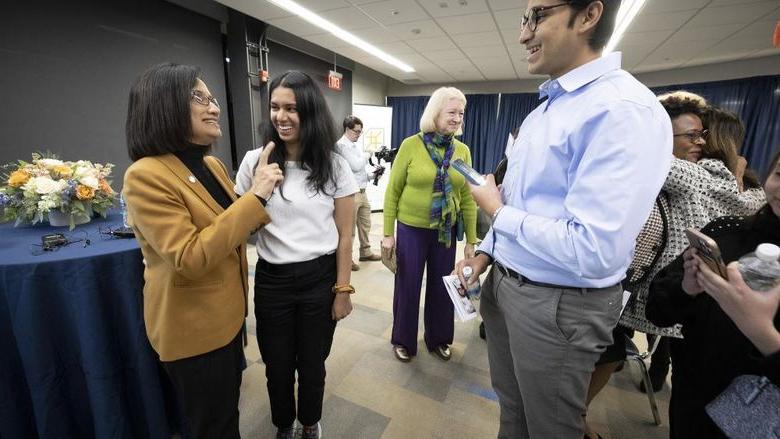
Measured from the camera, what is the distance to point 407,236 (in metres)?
1.94

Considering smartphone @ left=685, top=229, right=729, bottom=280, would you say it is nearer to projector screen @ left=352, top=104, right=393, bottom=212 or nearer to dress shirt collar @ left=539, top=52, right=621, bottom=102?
dress shirt collar @ left=539, top=52, right=621, bottom=102

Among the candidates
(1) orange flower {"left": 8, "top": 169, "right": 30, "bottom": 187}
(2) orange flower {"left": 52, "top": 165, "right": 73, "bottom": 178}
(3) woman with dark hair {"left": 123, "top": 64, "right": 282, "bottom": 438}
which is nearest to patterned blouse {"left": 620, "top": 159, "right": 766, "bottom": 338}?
(3) woman with dark hair {"left": 123, "top": 64, "right": 282, "bottom": 438}

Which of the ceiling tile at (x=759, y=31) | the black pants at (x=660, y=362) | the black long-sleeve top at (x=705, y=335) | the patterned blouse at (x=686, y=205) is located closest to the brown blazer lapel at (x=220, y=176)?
the black long-sleeve top at (x=705, y=335)

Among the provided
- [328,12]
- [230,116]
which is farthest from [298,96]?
[230,116]

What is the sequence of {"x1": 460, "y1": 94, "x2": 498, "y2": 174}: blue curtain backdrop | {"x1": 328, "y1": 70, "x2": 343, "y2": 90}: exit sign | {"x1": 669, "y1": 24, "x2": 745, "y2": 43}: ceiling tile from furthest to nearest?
{"x1": 460, "y1": 94, "x2": 498, "y2": 174}: blue curtain backdrop, {"x1": 328, "y1": 70, "x2": 343, "y2": 90}: exit sign, {"x1": 669, "y1": 24, "x2": 745, "y2": 43}: ceiling tile

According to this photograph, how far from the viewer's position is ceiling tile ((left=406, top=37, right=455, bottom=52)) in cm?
434

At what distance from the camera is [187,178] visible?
958 mm

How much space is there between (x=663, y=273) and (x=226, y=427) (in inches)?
60.6

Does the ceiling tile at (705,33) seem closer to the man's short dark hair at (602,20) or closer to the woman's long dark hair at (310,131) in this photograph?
the man's short dark hair at (602,20)

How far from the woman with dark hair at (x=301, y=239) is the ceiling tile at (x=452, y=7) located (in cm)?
270

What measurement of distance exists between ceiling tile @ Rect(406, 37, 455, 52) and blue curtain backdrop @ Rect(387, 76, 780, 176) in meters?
2.23

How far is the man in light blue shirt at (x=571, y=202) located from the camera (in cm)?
66

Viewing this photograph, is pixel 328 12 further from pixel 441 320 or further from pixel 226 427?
pixel 226 427

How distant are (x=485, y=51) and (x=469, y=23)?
1.25 m
